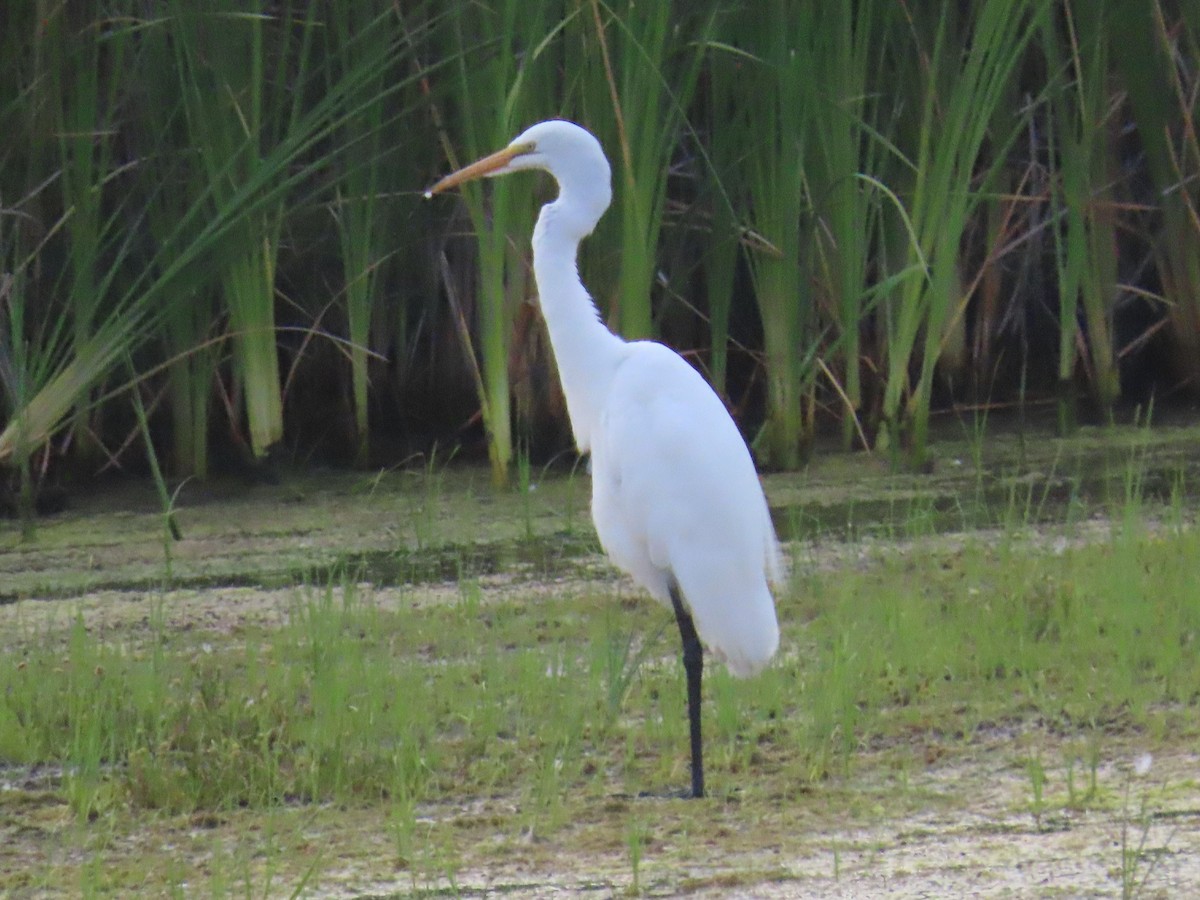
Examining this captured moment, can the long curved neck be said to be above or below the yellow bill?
below

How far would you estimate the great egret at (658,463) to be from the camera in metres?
3.33

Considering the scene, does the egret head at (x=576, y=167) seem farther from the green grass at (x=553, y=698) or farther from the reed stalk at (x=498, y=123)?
the reed stalk at (x=498, y=123)

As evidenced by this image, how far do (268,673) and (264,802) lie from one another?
60 cm

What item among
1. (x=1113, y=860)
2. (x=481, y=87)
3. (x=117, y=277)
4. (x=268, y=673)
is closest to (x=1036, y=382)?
(x=481, y=87)

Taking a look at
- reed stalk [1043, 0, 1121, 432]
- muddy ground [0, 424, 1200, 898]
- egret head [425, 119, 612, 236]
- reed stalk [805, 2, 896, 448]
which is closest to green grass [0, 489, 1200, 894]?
muddy ground [0, 424, 1200, 898]

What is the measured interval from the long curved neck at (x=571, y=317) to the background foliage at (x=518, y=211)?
1.02 m

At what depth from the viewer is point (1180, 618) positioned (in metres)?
3.85

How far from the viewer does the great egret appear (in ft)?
10.9

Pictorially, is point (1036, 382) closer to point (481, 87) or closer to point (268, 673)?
point (481, 87)

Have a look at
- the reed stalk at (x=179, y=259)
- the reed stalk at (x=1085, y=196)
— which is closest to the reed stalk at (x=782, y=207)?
the reed stalk at (x=1085, y=196)

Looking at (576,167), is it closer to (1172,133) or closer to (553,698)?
(553,698)

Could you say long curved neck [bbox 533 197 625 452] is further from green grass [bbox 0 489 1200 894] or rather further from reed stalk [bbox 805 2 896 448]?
reed stalk [bbox 805 2 896 448]

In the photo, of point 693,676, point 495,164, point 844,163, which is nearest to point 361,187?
point 844,163

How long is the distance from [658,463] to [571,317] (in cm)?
40
